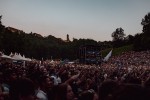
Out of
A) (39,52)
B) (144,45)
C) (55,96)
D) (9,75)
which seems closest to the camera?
(55,96)

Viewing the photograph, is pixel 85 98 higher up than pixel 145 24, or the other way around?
pixel 145 24

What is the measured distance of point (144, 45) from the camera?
152875 mm

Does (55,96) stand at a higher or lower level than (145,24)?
lower

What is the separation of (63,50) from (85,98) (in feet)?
598

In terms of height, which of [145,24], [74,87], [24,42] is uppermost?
[145,24]

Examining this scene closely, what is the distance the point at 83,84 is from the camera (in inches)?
493

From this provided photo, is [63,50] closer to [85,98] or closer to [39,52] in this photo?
[39,52]

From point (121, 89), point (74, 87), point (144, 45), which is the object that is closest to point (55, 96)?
point (121, 89)

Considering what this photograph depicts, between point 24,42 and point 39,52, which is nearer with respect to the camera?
point 24,42

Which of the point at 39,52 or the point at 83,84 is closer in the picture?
the point at 83,84

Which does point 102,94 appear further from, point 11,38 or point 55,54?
point 55,54

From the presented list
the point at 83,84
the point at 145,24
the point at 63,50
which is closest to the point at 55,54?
the point at 63,50

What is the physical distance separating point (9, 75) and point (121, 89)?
23.2 feet

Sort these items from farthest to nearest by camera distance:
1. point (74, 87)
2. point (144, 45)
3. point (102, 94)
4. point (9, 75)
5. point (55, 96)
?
1. point (144, 45)
2. point (74, 87)
3. point (9, 75)
4. point (55, 96)
5. point (102, 94)
